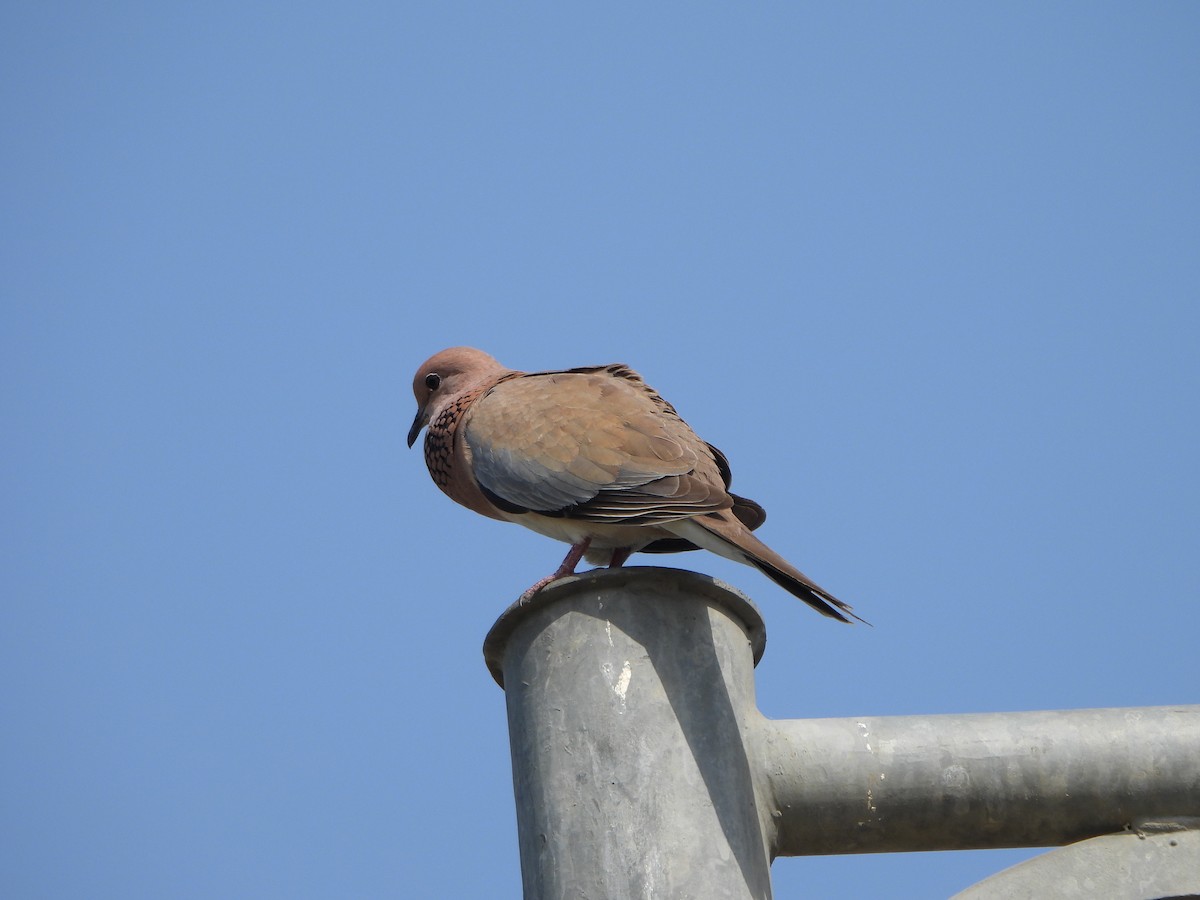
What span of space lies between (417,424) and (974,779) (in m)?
3.37

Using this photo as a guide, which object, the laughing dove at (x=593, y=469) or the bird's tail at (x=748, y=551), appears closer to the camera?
the bird's tail at (x=748, y=551)

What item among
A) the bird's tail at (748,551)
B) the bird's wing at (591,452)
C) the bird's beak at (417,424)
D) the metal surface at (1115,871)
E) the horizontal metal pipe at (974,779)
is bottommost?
the metal surface at (1115,871)

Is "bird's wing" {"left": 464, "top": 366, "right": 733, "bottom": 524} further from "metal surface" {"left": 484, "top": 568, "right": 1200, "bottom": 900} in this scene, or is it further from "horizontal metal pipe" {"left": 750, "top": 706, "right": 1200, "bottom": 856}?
"horizontal metal pipe" {"left": 750, "top": 706, "right": 1200, "bottom": 856}

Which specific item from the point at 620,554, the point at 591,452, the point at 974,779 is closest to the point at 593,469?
the point at 591,452

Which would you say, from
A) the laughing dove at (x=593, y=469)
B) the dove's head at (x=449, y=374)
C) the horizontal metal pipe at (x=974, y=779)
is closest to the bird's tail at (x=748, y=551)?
the laughing dove at (x=593, y=469)

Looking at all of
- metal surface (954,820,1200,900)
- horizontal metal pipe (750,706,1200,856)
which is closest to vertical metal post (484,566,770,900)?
horizontal metal pipe (750,706,1200,856)

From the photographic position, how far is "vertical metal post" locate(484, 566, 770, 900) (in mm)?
2629

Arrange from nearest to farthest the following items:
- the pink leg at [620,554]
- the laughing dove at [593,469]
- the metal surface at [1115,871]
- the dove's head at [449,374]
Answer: the metal surface at [1115,871], the laughing dove at [593,469], the pink leg at [620,554], the dove's head at [449,374]

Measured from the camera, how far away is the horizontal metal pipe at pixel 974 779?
2.85m

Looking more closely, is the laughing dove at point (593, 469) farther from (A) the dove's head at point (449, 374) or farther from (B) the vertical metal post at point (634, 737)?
(B) the vertical metal post at point (634, 737)

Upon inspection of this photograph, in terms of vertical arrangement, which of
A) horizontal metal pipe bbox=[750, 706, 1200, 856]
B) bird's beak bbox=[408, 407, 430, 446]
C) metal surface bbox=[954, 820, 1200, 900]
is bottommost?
metal surface bbox=[954, 820, 1200, 900]

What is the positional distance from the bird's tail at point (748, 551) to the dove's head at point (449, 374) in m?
1.63

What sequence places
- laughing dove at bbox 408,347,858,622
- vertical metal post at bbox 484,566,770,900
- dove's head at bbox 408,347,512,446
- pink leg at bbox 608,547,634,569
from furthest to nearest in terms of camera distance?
dove's head at bbox 408,347,512,446 → pink leg at bbox 608,547,634,569 → laughing dove at bbox 408,347,858,622 → vertical metal post at bbox 484,566,770,900

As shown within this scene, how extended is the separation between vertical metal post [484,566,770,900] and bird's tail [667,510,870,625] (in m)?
0.44
